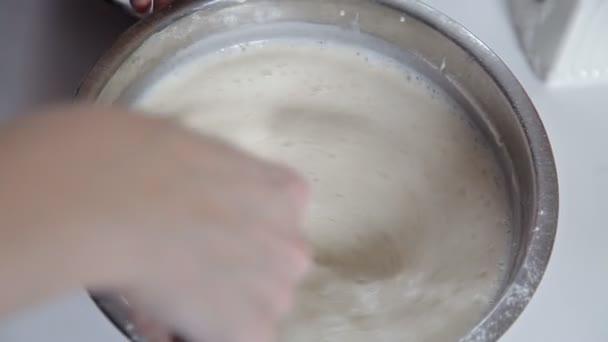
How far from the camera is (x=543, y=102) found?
2.37 ft

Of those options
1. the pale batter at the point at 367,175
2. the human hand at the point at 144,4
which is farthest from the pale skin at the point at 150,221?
the human hand at the point at 144,4

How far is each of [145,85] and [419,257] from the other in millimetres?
267

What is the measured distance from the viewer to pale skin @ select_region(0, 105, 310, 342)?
36 centimetres

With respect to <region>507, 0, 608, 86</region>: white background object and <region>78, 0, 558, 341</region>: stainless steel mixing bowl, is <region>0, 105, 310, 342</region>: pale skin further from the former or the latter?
<region>507, 0, 608, 86</region>: white background object

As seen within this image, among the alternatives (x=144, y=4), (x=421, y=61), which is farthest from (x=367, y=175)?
(x=144, y=4)

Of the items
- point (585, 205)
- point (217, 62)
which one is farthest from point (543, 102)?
point (217, 62)

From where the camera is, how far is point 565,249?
65cm

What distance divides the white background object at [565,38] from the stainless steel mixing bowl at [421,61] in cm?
7

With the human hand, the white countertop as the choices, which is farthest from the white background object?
the human hand

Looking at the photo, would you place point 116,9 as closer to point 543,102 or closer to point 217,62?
point 217,62

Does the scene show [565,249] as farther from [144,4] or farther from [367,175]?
[144,4]

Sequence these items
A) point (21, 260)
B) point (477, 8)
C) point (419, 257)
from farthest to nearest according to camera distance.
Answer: point (477, 8) → point (419, 257) → point (21, 260)

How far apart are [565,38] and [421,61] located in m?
0.12

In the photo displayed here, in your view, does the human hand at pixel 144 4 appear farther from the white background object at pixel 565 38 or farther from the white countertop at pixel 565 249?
the white background object at pixel 565 38
